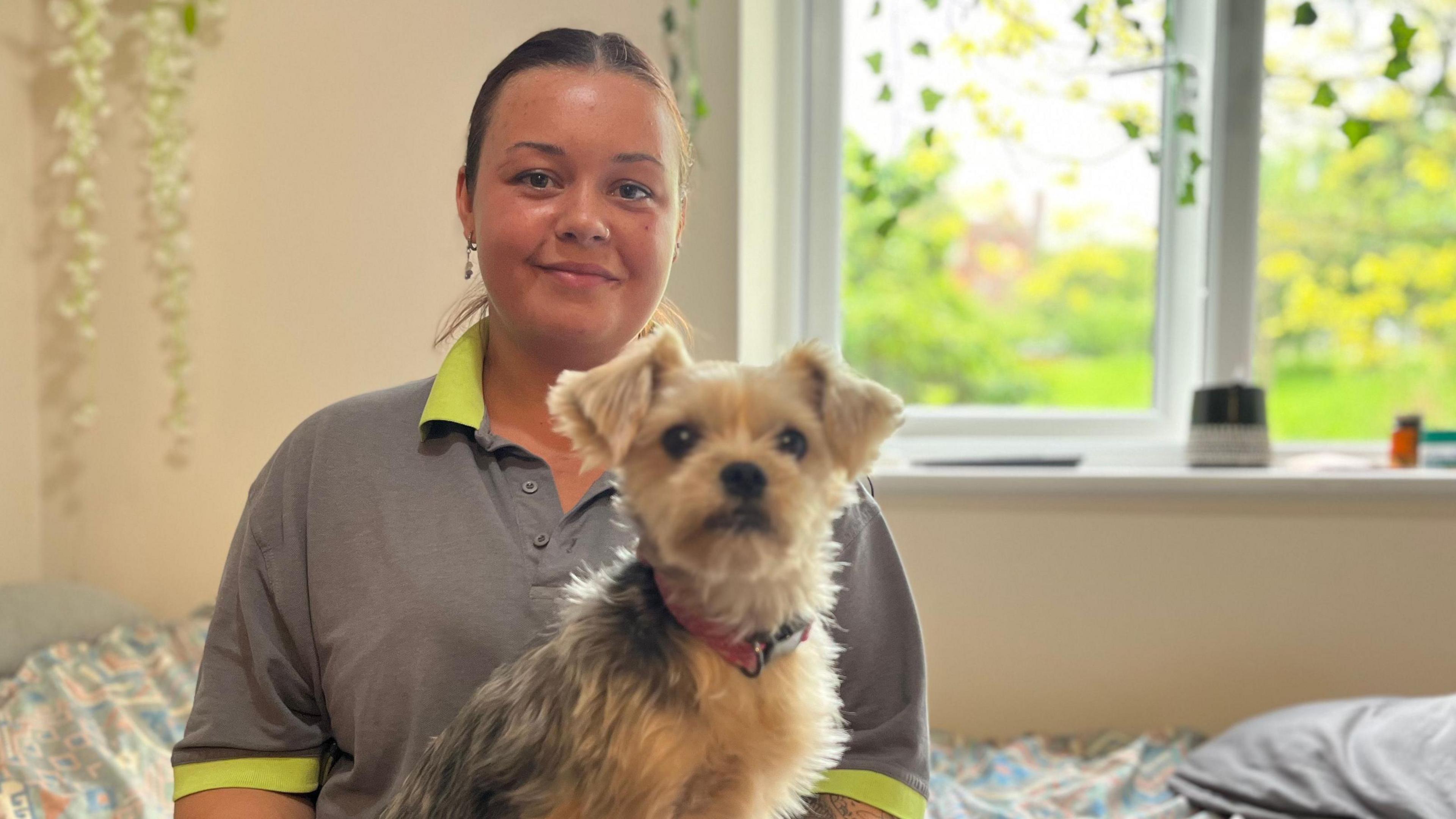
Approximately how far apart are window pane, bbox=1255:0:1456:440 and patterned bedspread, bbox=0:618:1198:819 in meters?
1.21

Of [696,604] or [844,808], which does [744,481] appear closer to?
[696,604]

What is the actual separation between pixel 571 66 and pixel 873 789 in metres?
0.79

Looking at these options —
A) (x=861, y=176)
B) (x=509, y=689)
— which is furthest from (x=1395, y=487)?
(x=509, y=689)

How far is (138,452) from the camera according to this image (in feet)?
9.57

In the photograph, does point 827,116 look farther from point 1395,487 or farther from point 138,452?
point 138,452

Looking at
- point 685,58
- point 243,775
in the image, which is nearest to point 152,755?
point 243,775

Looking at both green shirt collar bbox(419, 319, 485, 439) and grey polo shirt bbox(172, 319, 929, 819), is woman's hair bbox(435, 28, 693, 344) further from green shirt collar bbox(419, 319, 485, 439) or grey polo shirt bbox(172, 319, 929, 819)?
grey polo shirt bbox(172, 319, 929, 819)

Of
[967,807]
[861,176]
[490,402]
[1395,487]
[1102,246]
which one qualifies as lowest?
[967,807]

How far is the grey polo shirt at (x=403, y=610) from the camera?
106cm

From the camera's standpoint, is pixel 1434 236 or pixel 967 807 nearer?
pixel 967 807

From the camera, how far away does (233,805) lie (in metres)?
1.09

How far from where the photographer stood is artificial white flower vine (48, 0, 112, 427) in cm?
272

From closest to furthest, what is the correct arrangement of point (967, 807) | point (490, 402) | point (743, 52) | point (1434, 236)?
point (490, 402) → point (967, 807) → point (743, 52) → point (1434, 236)

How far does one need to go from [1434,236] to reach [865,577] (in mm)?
2542
